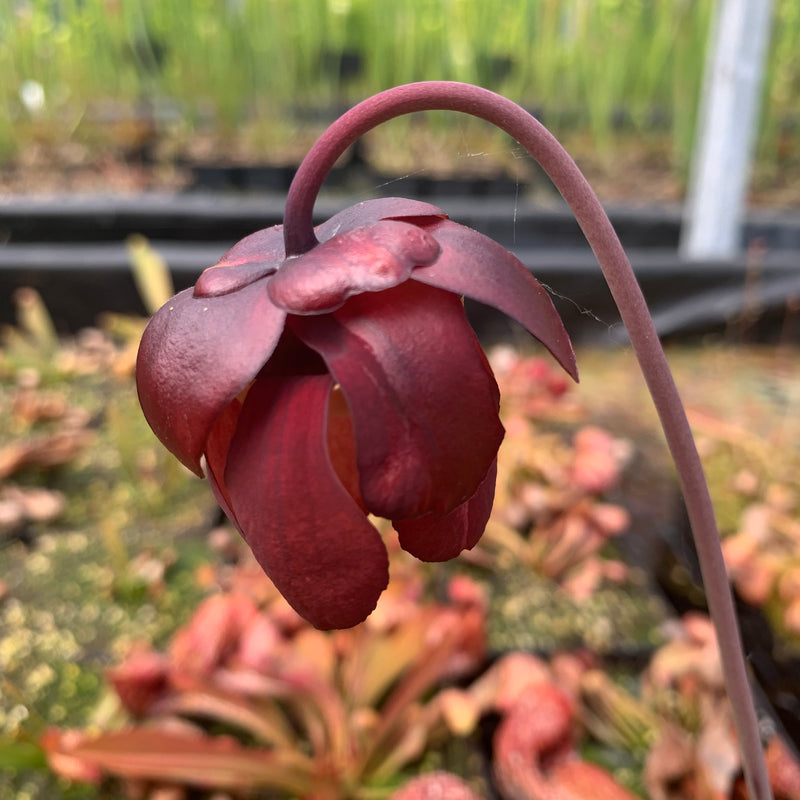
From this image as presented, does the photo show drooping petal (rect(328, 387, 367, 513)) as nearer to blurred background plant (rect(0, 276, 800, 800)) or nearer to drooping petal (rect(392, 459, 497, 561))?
drooping petal (rect(392, 459, 497, 561))

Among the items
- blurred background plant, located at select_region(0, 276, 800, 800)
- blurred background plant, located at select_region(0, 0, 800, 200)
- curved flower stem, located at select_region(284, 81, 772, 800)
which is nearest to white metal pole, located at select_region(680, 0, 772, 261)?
blurred background plant, located at select_region(0, 0, 800, 200)

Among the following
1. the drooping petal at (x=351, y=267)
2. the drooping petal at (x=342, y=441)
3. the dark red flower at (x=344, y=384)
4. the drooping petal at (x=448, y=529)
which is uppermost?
the drooping petal at (x=351, y=267)

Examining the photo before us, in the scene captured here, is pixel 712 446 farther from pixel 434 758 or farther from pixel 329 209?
pixel 329 209

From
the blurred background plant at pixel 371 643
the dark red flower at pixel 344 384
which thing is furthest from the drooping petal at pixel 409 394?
the blurred background plant at pixel 371 643

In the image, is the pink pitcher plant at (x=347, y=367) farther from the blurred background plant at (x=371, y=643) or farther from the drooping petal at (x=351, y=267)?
the blurred background plant at (x=371, y=643)

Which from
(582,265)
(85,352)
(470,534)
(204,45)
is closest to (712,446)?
(582,265)

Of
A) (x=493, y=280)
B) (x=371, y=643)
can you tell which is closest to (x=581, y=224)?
(x=493, y=280)

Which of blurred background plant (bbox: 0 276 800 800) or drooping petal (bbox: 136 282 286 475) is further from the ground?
drooping petal (bbox: 136 282 286 475)

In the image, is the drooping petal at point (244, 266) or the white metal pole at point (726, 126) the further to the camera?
the white metal pole at point (726, 126)
